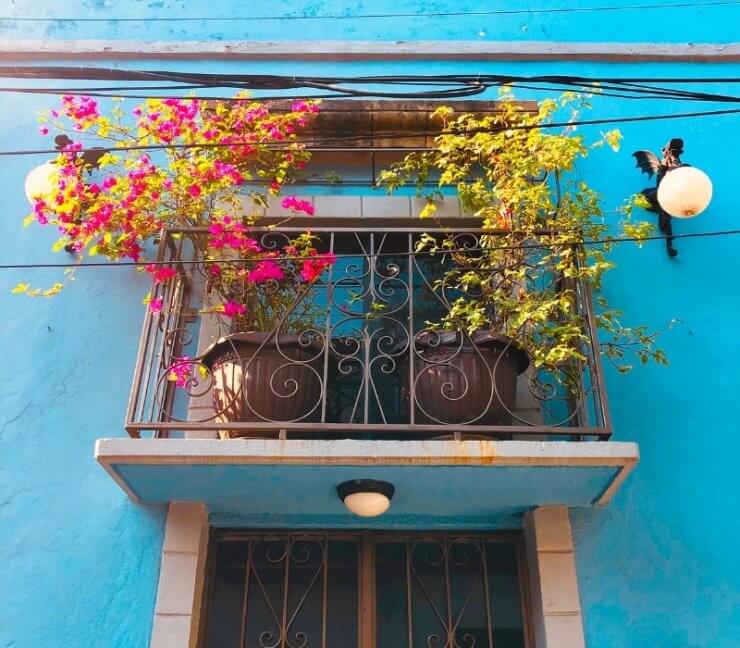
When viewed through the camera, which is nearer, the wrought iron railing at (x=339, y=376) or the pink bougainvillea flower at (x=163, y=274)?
→ the wrought iron railing at (x=339, y=376)

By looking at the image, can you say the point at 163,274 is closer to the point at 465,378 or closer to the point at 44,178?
the point at 44,178

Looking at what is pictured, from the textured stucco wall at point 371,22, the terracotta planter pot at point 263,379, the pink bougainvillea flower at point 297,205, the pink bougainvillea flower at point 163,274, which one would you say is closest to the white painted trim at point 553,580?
the terracotta planter pot at point 263,379

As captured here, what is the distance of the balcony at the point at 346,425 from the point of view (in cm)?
416

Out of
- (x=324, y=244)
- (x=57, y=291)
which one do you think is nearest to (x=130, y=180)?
(x=57, y=291)

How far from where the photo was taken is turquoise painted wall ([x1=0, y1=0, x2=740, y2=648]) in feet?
14.6

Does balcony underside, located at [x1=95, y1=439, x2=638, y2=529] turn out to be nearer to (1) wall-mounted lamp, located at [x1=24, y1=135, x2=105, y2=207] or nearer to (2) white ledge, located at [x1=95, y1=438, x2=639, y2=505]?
(2) white ledge, located at [x1=95, y1=438, x2=639, y2=505]

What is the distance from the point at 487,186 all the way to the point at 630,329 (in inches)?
54.9

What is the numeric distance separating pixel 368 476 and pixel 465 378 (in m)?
0.72

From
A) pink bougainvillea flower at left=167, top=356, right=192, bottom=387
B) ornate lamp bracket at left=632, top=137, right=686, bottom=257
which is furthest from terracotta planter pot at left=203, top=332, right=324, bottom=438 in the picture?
ornate lamp bracket at left=632, top=137, right=686, bottom=257

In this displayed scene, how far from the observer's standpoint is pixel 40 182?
5.29 metres

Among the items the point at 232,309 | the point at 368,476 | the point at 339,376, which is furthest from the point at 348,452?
the point at 232,309

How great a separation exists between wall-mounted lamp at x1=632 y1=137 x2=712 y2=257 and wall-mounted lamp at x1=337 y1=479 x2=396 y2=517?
7.62ft

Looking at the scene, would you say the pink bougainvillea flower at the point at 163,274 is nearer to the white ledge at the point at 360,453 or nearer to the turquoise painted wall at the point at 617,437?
the turquoise painted wall at the point at 617,437

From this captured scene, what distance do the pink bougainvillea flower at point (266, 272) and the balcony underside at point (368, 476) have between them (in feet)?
3.43
